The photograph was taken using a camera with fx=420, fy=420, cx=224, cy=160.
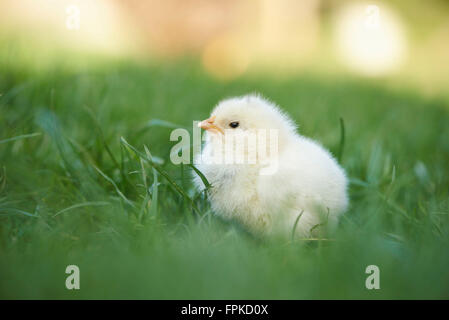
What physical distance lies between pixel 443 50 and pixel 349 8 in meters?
2.56

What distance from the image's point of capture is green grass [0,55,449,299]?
164cm

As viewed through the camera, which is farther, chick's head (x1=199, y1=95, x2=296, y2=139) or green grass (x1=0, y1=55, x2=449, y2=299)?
chick's head (x1=199, y1=95, x2=296, y2=139)

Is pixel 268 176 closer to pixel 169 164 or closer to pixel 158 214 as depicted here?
pixel 158 214

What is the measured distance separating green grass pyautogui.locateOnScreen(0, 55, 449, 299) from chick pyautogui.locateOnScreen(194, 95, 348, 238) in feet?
0.34

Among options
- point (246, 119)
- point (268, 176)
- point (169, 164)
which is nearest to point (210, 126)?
point (246, 119)

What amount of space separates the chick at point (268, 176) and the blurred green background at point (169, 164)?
0.11 meters

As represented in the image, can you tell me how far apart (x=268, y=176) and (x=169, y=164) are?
904 mm

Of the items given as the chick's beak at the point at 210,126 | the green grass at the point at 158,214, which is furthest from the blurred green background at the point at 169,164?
the chick's beak at the point at 210,126

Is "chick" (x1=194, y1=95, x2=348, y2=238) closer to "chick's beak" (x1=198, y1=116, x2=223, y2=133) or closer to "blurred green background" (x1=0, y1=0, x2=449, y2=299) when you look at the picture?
"chick's beak" (x1=198, y1=116, x2=223, y2=133)

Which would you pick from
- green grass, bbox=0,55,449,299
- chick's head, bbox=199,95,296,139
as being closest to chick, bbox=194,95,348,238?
chick's head, bbox=199,95,296,139

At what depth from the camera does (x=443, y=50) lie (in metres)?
9.80

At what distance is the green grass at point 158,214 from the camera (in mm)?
1643
